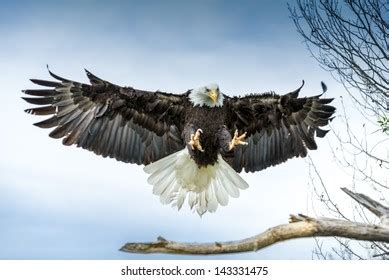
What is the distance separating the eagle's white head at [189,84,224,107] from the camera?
267 inches

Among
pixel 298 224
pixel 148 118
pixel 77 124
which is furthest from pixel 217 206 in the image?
pixel 298 224

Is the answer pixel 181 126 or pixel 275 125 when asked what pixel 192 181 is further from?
pixel 275 125

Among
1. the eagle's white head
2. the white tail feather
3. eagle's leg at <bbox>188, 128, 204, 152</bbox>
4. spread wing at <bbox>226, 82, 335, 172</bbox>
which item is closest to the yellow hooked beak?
the eagle's white head

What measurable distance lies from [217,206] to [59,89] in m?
1.90

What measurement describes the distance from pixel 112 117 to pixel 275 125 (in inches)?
64.5

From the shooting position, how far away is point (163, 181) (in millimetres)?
6742

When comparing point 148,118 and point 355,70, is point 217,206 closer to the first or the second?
point 148,118

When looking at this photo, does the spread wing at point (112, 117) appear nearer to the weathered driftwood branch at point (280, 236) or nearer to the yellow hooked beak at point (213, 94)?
the yellow hooked beak at point (213, 94)

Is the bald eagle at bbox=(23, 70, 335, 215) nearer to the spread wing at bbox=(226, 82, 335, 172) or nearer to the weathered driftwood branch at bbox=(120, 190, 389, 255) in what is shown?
the spread wing at bbox=(226, 82, 335, 172)

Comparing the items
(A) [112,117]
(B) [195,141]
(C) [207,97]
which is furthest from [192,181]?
(A) [112,117]

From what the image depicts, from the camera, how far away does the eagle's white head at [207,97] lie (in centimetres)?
677

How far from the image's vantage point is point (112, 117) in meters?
6.82

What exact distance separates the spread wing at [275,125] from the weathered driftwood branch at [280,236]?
246 cm

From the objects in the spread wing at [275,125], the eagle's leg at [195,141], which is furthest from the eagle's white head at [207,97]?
the eagle's leg at [195,141]
